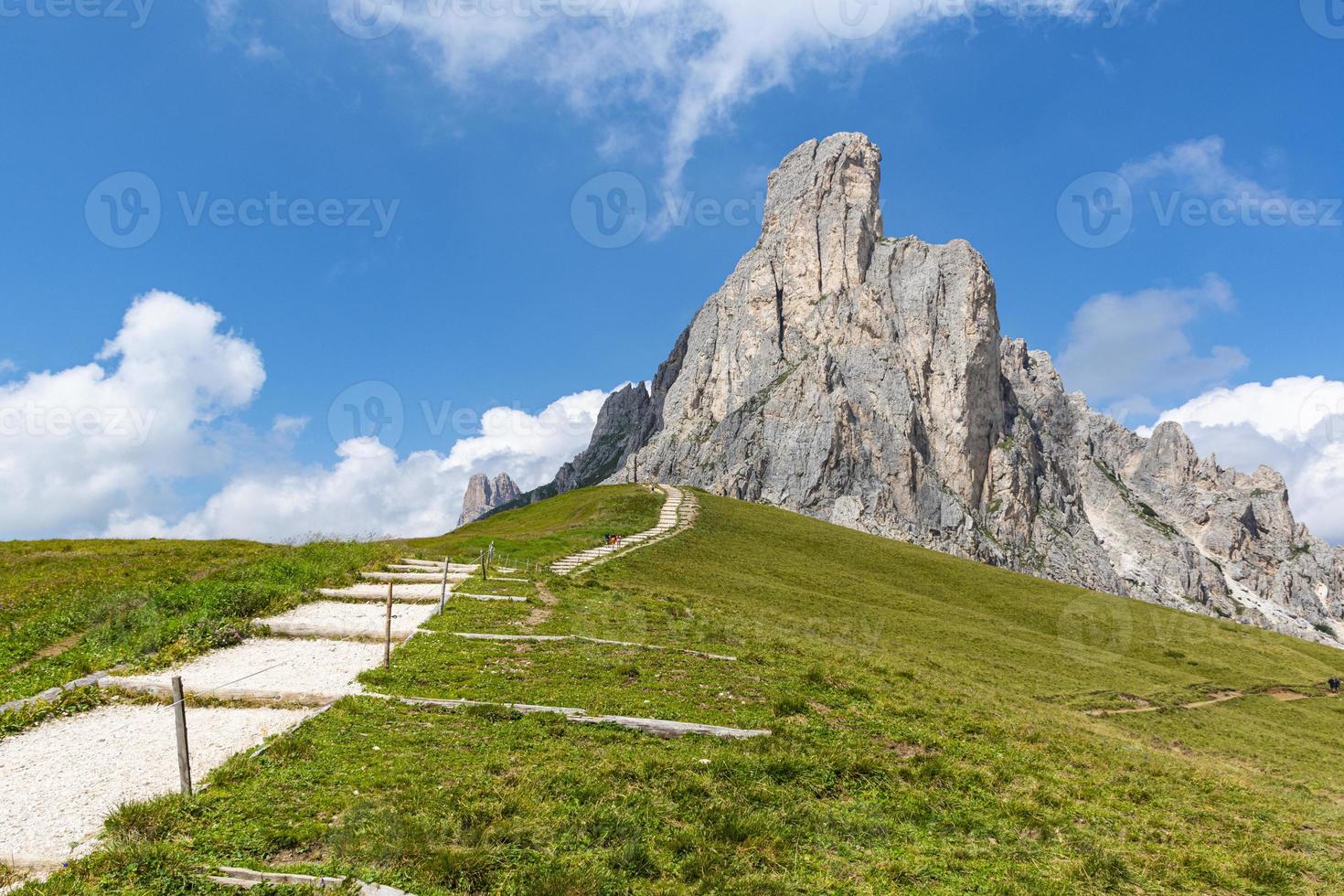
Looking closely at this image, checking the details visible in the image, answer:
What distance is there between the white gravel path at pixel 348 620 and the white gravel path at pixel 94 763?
21.6ft

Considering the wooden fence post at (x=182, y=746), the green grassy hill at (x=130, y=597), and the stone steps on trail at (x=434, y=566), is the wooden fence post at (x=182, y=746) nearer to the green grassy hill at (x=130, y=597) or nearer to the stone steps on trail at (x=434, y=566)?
the green grassy hill at (x=130, y=597)

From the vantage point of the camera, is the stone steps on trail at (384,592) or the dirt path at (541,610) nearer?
the dirt path at (541,610)

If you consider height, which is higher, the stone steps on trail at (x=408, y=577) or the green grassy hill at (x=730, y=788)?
the stone steps on trail at (x=408, y=577)

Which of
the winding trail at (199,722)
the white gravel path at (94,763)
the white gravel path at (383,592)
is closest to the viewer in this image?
the white gravel path at (94,763)

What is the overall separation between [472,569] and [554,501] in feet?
143

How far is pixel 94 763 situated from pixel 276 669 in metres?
5.69

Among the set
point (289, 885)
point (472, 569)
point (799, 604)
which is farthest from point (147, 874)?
point (799, 604)

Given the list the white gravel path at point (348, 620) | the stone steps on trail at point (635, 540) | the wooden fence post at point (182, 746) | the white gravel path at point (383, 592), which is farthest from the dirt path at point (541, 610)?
the wooden fence post at point (182, 746)

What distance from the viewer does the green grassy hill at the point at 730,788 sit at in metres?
9.01

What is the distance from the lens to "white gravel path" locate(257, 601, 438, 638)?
70.6 ft

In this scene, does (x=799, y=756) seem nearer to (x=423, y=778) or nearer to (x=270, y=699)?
(x=423, y=778)

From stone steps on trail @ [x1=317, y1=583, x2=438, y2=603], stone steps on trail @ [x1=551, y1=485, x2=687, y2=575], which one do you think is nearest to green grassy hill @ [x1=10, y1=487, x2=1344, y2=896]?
stone steps on trail @ [x1=317, y1=583, x2=438, y2=603]

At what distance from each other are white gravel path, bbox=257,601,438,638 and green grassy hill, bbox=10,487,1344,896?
1717 millimetres

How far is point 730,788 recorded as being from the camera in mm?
11820
